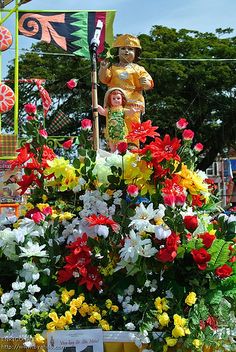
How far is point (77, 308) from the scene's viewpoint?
8.50 ft

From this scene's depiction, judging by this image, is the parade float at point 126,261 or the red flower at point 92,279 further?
the red flower at point 92,279

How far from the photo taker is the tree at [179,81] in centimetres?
1975

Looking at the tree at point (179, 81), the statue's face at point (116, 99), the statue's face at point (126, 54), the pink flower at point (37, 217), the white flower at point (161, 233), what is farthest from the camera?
the tree at point (179, 81)

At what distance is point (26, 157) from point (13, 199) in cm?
688

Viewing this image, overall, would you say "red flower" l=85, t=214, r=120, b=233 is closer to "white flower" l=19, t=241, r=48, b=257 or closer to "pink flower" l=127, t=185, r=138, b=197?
"pink flower" l=127, t=185, r=138, b=197

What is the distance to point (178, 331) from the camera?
2361 millimetres

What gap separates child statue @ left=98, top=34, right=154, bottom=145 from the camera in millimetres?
6613

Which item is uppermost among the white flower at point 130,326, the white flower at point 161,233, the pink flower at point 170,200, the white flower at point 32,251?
the pink flower at point 170,200

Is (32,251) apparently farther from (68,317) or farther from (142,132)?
(142,132)

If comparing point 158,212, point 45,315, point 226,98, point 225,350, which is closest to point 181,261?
point 158,212

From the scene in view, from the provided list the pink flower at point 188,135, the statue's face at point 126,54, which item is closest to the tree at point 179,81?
the statue's face at point 126,54

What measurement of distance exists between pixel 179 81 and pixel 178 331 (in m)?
18.0

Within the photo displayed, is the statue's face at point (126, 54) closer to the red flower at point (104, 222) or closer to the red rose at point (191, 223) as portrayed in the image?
the red flower at point (104, 222)

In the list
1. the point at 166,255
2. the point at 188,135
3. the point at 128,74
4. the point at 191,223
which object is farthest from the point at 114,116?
the point at 166,255
